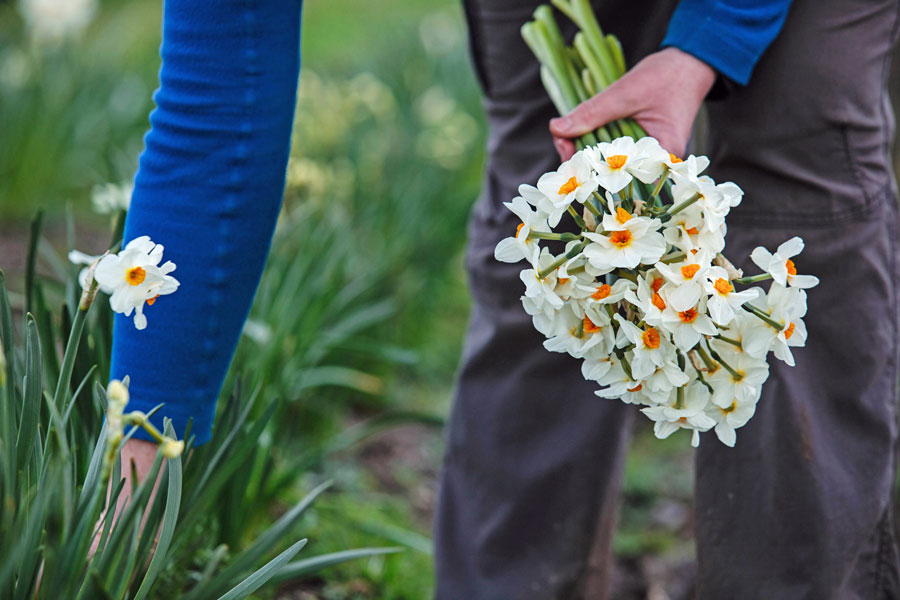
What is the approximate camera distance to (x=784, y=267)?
0.82 metres

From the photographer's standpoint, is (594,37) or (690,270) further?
(594,37)

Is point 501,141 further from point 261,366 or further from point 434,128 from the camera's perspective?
point 434,128

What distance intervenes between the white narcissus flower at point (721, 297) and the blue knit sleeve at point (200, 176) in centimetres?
51

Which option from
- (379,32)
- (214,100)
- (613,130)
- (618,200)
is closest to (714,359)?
(618,200)

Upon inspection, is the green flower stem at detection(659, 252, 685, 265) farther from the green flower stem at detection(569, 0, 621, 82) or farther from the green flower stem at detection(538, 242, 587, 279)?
the green flower stem at detection(569, 0, 621, 82)

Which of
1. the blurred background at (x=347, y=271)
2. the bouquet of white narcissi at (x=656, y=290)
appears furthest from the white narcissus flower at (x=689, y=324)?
the blurred background at (x=347, y=271)

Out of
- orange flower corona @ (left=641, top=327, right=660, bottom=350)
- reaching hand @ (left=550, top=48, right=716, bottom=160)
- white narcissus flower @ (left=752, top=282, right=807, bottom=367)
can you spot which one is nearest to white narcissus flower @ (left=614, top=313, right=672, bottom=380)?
orange flower corona @ (left=641, top=327, right=660, bottom=350)

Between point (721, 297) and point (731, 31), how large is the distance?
1.18 ft

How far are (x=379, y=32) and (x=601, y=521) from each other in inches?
182

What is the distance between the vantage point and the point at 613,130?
0.98 metres

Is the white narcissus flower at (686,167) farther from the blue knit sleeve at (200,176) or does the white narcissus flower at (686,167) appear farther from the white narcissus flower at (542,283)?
the blue knit sleeve at (200,176)

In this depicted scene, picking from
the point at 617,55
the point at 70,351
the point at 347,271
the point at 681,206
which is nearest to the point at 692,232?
the point at 681,206

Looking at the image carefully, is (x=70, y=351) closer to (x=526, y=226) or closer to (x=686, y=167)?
(x=526, y=226)

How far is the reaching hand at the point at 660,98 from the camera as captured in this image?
37.7 inches
